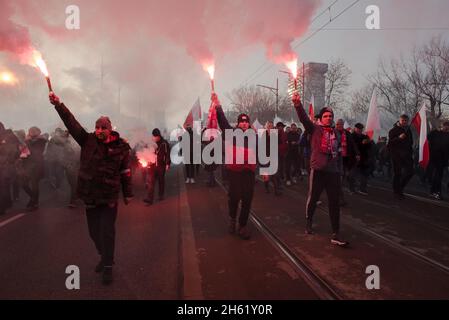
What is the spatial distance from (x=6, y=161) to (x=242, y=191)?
196 inches

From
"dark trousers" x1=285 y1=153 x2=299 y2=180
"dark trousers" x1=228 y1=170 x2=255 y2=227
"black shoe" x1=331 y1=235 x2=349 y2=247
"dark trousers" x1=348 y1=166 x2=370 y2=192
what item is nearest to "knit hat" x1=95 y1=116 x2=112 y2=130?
"dark trousers" x1=228 y1=170 x2=255 y2=227

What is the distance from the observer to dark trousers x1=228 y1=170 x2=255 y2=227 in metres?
5.54

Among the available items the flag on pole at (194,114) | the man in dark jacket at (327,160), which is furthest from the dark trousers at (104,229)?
the flag on pole at (194,114)

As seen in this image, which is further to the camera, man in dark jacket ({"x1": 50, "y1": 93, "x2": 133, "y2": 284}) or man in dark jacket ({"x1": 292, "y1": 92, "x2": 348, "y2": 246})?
man in dark jacket ({"x1": 292, "y1": 92, "x2": 348, "y2": 246})

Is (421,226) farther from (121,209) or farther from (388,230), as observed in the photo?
(121,209)

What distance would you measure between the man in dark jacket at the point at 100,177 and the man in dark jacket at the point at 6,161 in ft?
13.6

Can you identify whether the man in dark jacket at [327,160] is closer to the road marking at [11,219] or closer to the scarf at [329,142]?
the scarf at [329,142]

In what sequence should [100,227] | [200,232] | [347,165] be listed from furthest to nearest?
[347,165]
[200,232]
[100,227]

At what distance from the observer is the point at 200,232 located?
5.71m

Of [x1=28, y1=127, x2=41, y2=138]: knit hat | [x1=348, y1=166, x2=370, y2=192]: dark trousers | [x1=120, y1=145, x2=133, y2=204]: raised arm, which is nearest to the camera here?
[x1=120, y1=145, x2=133, y2=204]: raised arm

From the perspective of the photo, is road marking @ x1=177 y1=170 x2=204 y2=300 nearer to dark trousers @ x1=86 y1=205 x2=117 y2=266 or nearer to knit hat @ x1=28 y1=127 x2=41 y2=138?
dark trousers @ x1=86 y1=205 x2=117 y2=266

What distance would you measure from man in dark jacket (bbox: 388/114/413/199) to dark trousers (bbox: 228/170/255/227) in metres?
5.07

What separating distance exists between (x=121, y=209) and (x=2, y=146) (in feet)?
8.90
